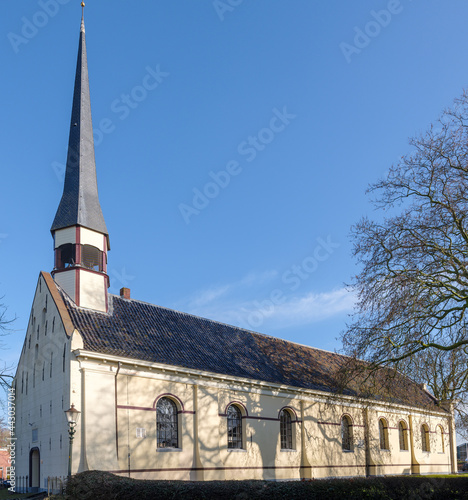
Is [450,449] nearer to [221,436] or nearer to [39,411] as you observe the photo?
[221,436]

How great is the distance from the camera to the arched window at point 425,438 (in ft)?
128

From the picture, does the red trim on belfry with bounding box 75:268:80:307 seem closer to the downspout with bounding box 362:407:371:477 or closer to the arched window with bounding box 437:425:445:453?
the downspout with bounding box 362:407:371:477

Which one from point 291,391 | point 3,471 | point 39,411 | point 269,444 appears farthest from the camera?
point 3,471

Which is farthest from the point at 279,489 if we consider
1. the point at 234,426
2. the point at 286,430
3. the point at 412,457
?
the point at 412,457

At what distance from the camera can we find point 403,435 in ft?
122

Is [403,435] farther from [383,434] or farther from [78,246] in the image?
[78,246]

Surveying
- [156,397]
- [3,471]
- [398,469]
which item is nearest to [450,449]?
[398,469]

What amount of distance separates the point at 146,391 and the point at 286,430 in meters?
9.88

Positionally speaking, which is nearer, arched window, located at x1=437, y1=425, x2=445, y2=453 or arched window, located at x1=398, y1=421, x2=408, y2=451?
arched window, located at x1=398, y1=421, x2=408, y2=451

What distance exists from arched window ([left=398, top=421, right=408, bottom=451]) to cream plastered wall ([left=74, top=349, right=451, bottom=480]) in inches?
Result: 78.0

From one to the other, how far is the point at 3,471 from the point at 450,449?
52.8m

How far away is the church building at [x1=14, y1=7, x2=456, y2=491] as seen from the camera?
69.1ft

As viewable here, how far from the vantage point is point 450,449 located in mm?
A: 41531

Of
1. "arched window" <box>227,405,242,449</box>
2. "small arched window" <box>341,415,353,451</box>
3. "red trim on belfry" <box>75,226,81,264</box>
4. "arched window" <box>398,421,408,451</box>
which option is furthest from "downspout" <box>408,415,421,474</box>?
"red trim on belfry" <box>75,226,81,264</box>
